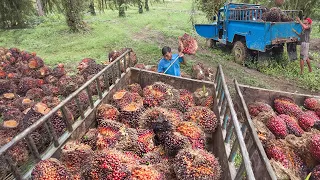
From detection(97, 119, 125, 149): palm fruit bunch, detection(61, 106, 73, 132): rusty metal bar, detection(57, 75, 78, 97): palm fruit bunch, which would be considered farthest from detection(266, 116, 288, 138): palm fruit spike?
detection(57, 75, 78, 97): palm fruit bunch

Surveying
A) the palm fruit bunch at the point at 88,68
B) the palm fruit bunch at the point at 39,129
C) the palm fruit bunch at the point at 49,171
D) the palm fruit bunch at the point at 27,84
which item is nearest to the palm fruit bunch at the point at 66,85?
the palm fruit bunch at the point at 88,68

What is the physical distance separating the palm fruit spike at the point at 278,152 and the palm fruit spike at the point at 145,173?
139 cm

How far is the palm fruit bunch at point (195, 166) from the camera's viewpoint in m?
1.96

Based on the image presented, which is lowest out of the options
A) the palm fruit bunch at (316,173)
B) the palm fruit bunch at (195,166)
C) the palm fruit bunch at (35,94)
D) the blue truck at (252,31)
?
the palm fruit bunch at (316,173)

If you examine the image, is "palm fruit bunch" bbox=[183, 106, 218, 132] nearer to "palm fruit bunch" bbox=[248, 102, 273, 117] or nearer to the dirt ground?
"palm fruit bunch" bbox=[248, 102, 273, 117]

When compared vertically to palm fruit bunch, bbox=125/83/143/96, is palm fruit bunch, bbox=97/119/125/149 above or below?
below

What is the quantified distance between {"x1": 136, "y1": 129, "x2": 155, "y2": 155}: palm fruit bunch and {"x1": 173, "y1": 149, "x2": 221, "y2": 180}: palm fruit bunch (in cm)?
43

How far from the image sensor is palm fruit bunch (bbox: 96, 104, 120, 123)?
2932 mm

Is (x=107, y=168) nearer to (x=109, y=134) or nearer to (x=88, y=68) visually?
(x=109, y=134)

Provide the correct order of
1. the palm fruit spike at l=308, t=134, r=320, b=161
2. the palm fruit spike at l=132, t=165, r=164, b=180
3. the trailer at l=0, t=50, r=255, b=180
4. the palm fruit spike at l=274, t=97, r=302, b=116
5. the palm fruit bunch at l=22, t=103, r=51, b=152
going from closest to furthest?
the trailer at l=0, t=50, r=255, b=180
the palm fruit spike at l=132, t=165, r=164, b=180
the palm fruit spike at l=308, t=134, r=320, b=161
the palm fruit bunch at l=22, t=103, r=51, b=152
the palm fruit spike at l=274, t=97, r=302, b=116

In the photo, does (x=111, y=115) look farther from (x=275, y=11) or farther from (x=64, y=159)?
(x=275, y=11)

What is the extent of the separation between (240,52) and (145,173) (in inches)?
278

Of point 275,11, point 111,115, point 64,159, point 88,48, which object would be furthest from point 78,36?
point 64,159

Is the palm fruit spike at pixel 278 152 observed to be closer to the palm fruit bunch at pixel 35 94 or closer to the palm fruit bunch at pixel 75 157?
the palm fruit bunch at pixel 75 157
